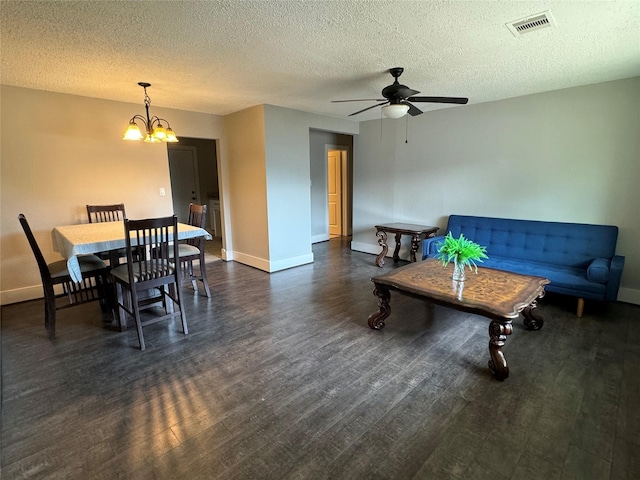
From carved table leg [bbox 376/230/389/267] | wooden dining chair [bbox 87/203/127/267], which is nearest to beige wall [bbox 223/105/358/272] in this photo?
carved table leg [bbox 376/230/389/267]

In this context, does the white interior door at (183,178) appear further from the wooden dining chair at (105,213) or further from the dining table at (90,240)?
the dining table at (90,240)

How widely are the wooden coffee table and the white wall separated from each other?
1708 millimetres

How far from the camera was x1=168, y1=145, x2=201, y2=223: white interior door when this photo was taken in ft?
23.4

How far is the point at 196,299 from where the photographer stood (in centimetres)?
374

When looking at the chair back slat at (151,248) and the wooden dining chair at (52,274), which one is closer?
the chair back slat at (151,248)

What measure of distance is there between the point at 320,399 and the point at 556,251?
345 centimetres

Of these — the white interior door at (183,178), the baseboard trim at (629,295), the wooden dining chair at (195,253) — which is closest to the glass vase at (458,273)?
the baseboard trim at (629,295)

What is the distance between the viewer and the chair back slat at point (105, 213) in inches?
155

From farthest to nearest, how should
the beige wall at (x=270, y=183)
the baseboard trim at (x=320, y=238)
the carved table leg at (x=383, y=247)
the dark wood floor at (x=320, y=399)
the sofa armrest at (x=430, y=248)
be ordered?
the baseboard trim at (x=320, y=238) < the carved table leg at (x=383, y=247) < the beige wall at (x=270, y=183) < the sofa armrest at (x=430, y=248) < the dark wood floor at (x=320, y=399)

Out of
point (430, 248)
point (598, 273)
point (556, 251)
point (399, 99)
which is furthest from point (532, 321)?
point (399, 99)

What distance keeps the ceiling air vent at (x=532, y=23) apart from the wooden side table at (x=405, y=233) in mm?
2780

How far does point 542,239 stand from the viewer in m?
3.91

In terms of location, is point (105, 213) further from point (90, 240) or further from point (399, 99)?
point (399, 99)

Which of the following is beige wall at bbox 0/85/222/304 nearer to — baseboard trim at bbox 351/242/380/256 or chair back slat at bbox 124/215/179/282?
chair back slat at bbox 124/215/179/282
